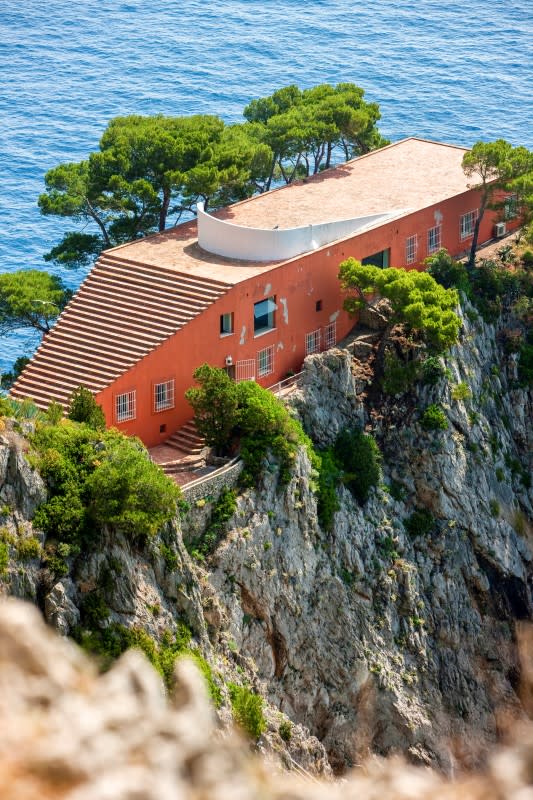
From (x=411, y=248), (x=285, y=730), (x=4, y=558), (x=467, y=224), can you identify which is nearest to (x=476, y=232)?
(x=467, y=224)

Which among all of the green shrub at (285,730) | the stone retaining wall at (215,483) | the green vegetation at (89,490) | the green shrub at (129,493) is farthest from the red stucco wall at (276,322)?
the green shrub at (285,730)

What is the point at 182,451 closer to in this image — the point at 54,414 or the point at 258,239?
the point at 54,414

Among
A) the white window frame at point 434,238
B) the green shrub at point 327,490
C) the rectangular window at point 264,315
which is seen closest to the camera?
the green shrub at point 327,490

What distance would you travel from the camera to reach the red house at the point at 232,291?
204ft

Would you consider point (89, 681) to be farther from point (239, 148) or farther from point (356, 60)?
point (356, 60)

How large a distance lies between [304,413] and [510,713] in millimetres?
21143

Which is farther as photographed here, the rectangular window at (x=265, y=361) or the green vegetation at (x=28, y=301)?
the green vegetation at (x=28, y=301)

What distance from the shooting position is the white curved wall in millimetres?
68750

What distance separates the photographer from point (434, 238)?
261 ft

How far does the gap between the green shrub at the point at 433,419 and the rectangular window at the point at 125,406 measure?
56.8ft

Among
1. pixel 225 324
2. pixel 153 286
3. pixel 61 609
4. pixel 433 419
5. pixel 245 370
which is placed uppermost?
pixel 153 286

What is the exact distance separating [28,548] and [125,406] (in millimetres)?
14856

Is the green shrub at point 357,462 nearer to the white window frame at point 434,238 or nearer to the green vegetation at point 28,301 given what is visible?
the green vegetation at point 28,301

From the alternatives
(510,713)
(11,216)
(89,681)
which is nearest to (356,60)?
(11,216)
